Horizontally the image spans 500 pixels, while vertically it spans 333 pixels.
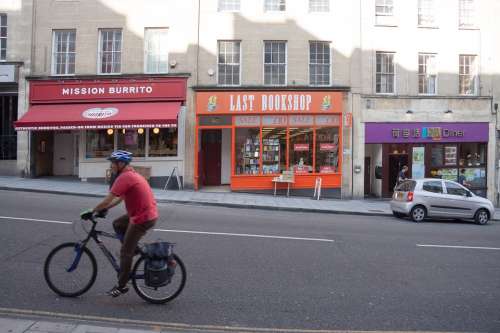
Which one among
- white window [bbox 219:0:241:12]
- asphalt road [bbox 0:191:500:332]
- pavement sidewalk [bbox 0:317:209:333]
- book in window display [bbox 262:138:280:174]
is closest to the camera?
pavement sidewalk [bbox 0:317:209:333]

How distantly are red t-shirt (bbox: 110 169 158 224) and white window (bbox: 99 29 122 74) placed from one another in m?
16.8

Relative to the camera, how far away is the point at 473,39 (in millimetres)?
21969

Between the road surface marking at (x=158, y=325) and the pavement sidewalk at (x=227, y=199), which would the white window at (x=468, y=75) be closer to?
the pavement sidewalk at (x=227, y=199)

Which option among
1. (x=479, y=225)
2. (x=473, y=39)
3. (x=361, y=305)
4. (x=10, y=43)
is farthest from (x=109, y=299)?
(x=473, y=39)

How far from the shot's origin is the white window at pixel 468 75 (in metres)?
22.0

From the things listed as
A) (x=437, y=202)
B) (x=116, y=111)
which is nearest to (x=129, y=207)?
(x=437, y=202)

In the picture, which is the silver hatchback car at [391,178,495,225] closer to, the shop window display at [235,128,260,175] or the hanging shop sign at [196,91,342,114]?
the hanging shop sign at [196,91,342,114]

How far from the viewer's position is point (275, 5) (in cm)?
2120

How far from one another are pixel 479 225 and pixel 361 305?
12.0 meters

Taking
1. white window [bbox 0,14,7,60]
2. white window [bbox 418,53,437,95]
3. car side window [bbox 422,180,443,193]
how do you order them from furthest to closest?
white window [bbox 418,53,437,95] → white window [bbox 0,14,7,60] → car side window [bbox 422,180,443,193]

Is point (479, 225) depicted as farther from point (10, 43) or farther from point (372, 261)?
point (10, 43)

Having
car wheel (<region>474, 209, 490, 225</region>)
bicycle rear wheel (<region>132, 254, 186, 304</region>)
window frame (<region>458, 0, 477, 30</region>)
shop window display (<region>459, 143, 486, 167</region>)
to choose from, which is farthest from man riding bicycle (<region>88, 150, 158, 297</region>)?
window frame (<region>458, 0, 477, 30</region>)

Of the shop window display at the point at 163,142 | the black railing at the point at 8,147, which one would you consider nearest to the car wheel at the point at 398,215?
the shop window display at the point at 163,142

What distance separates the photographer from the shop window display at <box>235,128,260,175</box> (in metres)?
20.9
